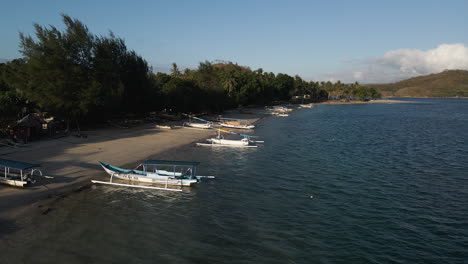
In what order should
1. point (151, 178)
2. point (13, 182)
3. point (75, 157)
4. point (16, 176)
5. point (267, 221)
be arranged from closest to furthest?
1. point (267, 221)
2. point (13, 182)
3. point (16, 176)
4. point (151, 178)
5. point (75, 157)

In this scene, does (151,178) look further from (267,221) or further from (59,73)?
(59,73)

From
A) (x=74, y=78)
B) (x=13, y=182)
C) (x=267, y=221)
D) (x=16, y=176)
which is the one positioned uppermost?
(x=74, y=78)

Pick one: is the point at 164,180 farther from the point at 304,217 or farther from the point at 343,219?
the point at 343,219

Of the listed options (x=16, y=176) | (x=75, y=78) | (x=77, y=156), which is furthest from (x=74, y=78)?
(x=16, y=176)

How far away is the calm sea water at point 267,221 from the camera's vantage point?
43.5 feet

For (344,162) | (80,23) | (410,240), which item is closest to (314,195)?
(410,240)

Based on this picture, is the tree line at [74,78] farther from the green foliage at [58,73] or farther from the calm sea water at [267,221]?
the calm sea water at [267,221]

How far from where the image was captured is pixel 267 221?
54.4 ft

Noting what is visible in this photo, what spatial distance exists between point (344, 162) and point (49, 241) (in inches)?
1016

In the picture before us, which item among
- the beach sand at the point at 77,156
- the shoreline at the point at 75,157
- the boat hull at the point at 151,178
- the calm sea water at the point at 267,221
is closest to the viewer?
the calm sea water at the point at 267,221

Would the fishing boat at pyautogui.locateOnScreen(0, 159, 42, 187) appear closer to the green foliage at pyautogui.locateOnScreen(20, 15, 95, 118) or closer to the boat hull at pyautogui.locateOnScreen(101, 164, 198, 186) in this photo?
the boat hull at pyautogui.locateOnScreen(101, 164, 198, 186)

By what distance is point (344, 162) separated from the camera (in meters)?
31.3

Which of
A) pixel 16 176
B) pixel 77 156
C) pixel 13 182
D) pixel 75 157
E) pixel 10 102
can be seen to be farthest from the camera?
pixel 10 102

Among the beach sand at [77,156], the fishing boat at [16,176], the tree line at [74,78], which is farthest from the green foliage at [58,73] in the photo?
the fishing boat at [16,176]
